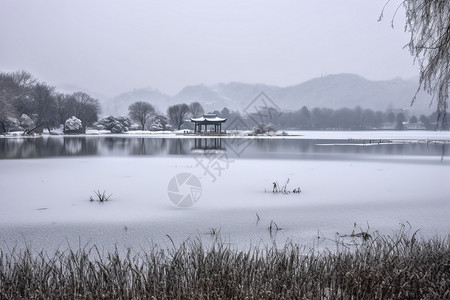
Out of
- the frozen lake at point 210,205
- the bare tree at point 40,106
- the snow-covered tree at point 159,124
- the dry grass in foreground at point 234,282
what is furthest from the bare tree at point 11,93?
the dry grass in foreground at point 234,282

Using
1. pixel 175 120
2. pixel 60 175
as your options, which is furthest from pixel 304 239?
pixel 175 120

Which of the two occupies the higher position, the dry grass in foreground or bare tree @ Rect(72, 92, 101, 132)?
bare tree @ Rect(72, 92, 101, 132)

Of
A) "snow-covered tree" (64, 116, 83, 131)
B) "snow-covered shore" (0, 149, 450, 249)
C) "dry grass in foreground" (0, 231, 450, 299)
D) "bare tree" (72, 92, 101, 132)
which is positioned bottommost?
"snow-covered shore" (0, 149, 450, 249)

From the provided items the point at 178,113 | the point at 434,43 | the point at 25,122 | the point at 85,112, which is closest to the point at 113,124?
the point at 85,112

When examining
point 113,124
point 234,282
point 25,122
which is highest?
point 25,122

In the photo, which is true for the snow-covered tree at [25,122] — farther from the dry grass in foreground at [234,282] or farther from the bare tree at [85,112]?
the dry grass in foreground at [234,282]

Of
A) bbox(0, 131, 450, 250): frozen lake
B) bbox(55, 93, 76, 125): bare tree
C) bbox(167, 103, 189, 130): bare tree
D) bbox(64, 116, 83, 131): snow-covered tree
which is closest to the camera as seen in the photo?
bbox(0, 131, 450, 250): frozen lake

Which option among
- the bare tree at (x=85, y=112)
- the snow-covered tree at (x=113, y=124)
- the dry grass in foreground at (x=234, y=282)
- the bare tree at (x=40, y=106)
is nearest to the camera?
the dry grass in foreground at (x=234, y=282)

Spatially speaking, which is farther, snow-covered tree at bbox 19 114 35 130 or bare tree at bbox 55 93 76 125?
bare tree at bbox 55 93 76 125

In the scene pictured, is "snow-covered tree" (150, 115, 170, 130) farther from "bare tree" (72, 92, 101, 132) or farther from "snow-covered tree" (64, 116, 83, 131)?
"snow-covered tree" (64, 116, 83, 131)

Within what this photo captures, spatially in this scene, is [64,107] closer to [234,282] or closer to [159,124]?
[159,124]

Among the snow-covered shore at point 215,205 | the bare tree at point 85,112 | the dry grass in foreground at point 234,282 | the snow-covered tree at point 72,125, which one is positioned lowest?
the snow-covered shore at point 215,205

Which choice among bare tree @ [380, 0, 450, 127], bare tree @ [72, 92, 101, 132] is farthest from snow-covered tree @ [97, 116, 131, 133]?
bare tree @ [380, 0, 450, 127]

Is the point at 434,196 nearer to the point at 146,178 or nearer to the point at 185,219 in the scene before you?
the point at 185,219
